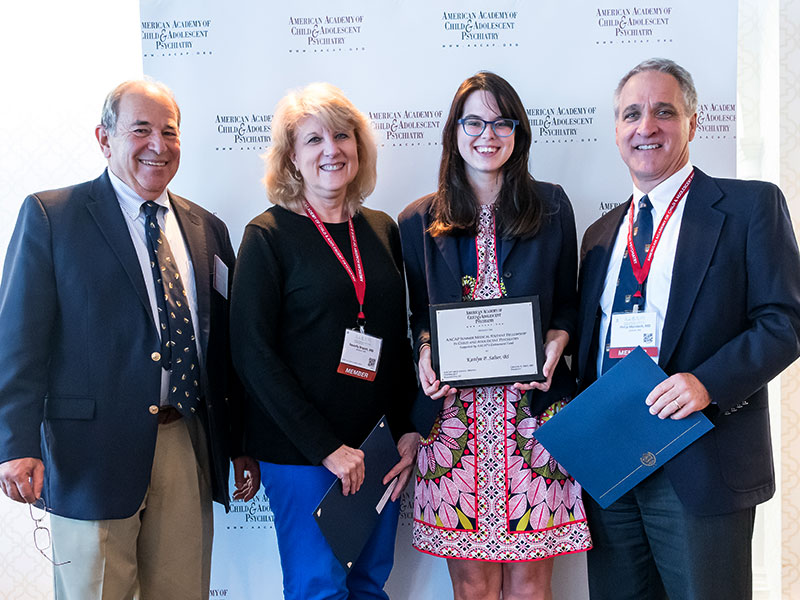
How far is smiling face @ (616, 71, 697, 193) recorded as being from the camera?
2211 millimetres

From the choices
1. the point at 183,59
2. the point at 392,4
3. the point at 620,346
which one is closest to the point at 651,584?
the point at 620,346

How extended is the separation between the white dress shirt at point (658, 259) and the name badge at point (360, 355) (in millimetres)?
743

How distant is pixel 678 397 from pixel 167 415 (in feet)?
5.20

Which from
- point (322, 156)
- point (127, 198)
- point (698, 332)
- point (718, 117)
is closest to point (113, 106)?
point (127, 198)

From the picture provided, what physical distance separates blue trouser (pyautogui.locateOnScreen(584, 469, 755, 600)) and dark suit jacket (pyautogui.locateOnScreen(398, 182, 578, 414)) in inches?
16.9

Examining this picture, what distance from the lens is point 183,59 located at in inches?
118

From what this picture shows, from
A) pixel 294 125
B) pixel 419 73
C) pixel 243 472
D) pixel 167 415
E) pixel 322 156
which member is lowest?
pixel 243 472

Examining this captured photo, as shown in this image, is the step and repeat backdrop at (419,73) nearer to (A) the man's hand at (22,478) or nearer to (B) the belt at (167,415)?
(B) the belt at (167,415)

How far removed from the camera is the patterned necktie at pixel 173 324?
220cm

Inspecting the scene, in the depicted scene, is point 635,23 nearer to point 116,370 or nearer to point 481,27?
point 481,27

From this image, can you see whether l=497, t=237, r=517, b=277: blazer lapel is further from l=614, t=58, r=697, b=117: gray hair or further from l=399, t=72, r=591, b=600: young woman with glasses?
l=614, t=58, r=697, b=117: gray hair

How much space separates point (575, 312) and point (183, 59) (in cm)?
199

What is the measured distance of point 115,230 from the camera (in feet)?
7.19

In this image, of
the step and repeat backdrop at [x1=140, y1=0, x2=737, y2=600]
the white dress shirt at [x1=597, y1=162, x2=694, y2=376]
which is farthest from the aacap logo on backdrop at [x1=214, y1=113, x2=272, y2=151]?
the white dress shirt at [x1=597, y1=162, x2=694, y2=376]
